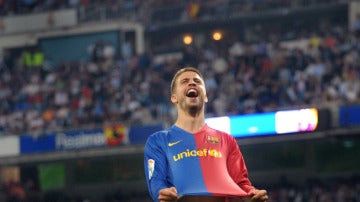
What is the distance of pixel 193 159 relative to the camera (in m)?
6.70

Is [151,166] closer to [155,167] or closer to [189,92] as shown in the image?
[155,167]

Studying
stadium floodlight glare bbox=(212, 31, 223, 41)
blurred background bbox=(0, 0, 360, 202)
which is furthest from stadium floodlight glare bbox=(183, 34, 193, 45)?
stadium floodlight glare bbox=(212, 31, 223, 41)

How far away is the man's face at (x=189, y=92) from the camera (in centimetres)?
675

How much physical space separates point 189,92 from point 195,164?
1.49 feet

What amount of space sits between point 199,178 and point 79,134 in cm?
2613

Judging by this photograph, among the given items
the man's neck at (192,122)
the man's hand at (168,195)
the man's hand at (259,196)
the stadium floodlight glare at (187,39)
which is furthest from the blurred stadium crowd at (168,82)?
the man's hand at (168,195)

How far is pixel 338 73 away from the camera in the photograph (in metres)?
28.2

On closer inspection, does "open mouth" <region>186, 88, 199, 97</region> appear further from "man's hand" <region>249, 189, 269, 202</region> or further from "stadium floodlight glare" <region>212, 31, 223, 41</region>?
"stadium floodlight glare" <region>212, 31, 223, 41</region>

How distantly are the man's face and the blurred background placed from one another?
21387 mm

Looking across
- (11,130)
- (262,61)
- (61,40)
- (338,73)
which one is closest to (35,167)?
(11,130)

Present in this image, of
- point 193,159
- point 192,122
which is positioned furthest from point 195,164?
point 192,122

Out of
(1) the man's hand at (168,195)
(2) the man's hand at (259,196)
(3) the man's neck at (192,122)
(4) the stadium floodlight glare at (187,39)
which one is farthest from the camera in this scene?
(4) the stadium floodlight glare at (187,39)

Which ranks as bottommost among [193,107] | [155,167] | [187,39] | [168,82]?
[168,82]

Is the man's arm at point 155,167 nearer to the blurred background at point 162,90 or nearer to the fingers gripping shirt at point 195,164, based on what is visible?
the fingers gripping shirt at point 195,164
